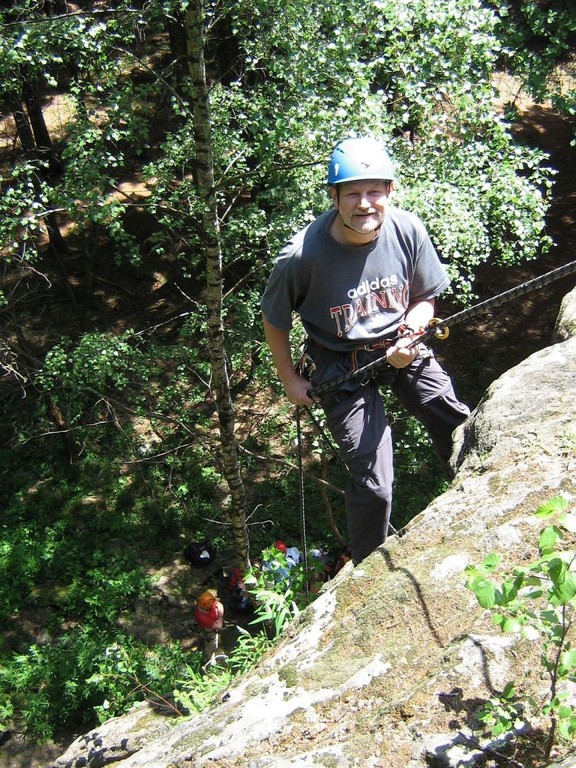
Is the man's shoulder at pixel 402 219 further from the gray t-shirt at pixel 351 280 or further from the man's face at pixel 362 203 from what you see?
the man's face at pixel 362 203

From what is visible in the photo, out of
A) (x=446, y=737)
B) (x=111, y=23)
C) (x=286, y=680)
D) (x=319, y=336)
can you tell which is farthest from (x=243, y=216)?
(x=446, y=737)

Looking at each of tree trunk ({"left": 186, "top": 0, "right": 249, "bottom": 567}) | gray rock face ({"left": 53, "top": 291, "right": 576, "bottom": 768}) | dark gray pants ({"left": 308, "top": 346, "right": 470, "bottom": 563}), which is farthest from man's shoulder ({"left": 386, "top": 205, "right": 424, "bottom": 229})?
tree trunk ({"left": 186, "top": 0, "right": 249, "bottom": 567})

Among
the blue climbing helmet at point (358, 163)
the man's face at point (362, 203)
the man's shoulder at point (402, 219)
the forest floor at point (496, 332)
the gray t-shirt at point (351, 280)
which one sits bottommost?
the forest floor at point (496, 332)

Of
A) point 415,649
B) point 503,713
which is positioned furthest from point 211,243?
point 503,713

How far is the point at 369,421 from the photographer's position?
340 centimetres

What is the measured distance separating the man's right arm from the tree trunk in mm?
1856

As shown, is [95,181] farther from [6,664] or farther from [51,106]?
[51,106]

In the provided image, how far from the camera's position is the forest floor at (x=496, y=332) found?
920 centimetres

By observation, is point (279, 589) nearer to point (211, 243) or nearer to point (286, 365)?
point (286, 365)

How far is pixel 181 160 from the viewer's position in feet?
23.0

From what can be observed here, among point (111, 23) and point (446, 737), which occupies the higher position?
point (111, 23)

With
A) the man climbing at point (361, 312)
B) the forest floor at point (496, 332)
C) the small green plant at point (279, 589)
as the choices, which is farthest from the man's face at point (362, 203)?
the forest floor at point (496, 332)

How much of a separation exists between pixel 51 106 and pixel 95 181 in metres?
9.13

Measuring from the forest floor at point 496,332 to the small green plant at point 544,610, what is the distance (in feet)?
23.5
